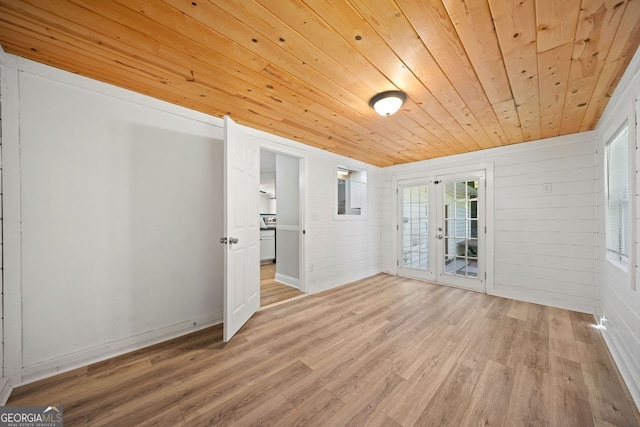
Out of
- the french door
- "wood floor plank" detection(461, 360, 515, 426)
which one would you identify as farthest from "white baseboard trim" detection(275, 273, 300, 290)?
"wood floor plank" detection(461, 360, 515, 426)

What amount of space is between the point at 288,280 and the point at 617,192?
409cm

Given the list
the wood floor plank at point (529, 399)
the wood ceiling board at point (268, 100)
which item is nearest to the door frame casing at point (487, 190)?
the wood ceiling board at point (268, 100)

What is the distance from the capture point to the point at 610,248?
7.91 feet

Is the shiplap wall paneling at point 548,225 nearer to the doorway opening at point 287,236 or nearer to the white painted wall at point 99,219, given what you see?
the doorway opening at point 287,236

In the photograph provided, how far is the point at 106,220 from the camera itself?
1.99 m

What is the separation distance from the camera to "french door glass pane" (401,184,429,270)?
4414mm

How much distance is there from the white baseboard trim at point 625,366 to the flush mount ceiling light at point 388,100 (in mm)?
2545

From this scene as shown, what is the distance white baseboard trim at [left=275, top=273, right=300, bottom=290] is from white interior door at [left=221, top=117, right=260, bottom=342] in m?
0.99

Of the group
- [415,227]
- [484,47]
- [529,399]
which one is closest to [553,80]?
[484,47]

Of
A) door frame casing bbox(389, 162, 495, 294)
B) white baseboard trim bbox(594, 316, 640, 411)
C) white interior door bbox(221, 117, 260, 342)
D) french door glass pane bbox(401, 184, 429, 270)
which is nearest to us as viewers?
white baseboard trim bbox(594, 316, 640, 411)

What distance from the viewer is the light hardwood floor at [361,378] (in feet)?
4.64

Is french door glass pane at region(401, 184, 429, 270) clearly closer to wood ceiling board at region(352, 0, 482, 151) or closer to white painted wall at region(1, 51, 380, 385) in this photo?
wood ceiling board at region(352, 0, 482, 151)

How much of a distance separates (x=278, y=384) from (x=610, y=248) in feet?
11.4

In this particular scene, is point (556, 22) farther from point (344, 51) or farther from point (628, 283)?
point (628, 283)
